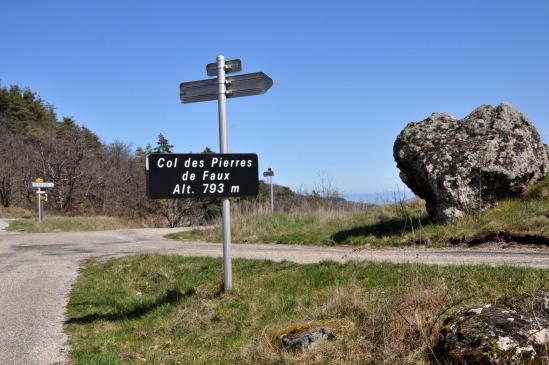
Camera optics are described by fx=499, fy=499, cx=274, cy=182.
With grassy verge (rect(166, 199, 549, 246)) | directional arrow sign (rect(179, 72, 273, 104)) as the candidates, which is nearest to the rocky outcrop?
grassy verge (rect(166, 199, 549, 246))

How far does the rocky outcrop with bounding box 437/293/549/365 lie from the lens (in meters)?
3.38

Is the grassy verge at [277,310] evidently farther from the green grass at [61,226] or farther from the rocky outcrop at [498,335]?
the green grass at [61,226]

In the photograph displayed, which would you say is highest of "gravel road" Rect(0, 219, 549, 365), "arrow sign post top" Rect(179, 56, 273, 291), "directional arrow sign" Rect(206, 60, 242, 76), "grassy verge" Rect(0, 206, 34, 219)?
"directional arrow sign" Rect(206, 60, 242, 76)

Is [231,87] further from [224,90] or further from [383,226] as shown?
[383,226]

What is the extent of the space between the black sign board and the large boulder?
683cm

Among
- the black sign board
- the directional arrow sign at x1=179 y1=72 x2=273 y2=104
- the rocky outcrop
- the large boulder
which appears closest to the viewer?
the rocky outcrop

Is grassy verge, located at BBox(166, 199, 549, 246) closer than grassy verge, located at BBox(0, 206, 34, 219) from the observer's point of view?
Yes

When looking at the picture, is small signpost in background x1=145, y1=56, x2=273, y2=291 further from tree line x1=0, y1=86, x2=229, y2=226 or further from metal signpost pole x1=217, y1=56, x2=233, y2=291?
tree line x1=0, y1=86, x2=229, y2=226

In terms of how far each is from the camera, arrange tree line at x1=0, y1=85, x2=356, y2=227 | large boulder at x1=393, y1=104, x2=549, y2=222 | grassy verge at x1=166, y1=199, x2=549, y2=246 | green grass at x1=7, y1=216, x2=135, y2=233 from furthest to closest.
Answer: tree line at x1=0, y1=85, x2=356, y2=227
green grass at x1=7, y1=216, x2=135, y2=233
large boulder at x1=393, y1=104, x2=549, y2=222
grassy verge at x1=166, y1=199, x2=549, y2=246

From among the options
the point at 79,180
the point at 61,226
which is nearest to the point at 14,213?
the point at 79,180

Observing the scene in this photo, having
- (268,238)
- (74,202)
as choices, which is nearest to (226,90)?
(268,238)

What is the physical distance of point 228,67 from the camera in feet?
24.4

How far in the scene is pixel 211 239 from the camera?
59.9 feet

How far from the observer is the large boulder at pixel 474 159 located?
12312mm
